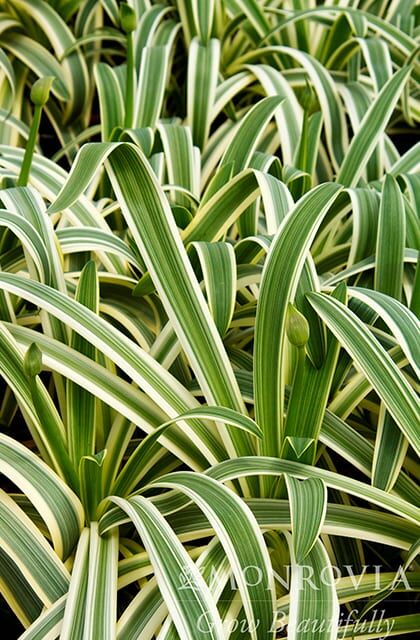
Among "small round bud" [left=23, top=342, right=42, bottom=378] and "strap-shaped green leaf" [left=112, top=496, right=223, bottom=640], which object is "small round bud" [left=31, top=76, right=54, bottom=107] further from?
"strap-shaped green leaf" [left=112, top=496, right=223, bottom=640]

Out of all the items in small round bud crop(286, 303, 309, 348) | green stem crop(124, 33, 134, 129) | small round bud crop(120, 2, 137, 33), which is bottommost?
small round bud crop(286, 303, 309, 348)

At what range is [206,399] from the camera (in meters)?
0.89

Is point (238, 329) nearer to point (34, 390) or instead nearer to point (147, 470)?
point (147, 470)

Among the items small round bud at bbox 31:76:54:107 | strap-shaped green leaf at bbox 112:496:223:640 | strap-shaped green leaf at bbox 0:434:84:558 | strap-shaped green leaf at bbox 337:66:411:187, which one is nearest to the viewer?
strap-shaped green leaf at bbox 112:496:223:640

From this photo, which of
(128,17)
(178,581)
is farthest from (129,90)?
(178,581)

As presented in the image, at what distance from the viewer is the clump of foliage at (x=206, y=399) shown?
2.52 ft

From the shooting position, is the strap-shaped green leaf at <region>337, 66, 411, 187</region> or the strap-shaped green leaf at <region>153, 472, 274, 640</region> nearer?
the strap-shaped green leaf at <region>153, 472, 274, 640</region>

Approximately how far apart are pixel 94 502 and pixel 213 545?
134 millimetres

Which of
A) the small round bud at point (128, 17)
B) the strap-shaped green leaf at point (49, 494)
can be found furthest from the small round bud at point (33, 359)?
the small round bud at point (128, 17)

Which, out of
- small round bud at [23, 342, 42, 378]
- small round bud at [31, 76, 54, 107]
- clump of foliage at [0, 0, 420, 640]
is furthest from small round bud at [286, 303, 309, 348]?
small round bud at [31, 76, 54, 107]

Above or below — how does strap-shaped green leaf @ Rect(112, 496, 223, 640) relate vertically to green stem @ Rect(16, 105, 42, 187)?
below

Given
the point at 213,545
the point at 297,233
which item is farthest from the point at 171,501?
the point at 297,233

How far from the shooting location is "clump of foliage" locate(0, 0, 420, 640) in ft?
2.52

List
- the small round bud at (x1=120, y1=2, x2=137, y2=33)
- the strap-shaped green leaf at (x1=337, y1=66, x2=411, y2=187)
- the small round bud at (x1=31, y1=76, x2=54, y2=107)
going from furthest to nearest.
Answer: the strap-shaped green leaf at (x1=337, y1=66, x2=411, y2=187) < the small round bud at (x1=120, y1=2, x2=137, y2=33) < the small round bud at (x1=31, y1=76, x2=54, y2=107)
